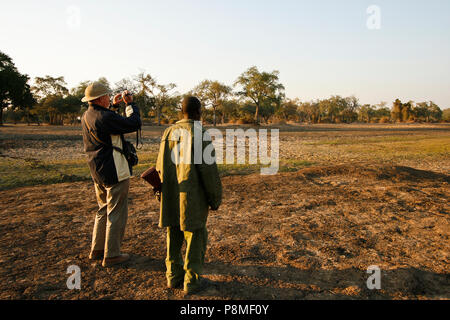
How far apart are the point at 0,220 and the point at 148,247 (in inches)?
116

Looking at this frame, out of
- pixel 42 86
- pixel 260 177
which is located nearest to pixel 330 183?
pixel 260 177

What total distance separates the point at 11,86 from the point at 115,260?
4391 centimetres

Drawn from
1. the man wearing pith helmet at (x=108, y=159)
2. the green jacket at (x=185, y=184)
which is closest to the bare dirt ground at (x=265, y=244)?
the man wearing pith helmet at (x=108, y=159)

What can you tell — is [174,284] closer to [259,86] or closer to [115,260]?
[115,260]

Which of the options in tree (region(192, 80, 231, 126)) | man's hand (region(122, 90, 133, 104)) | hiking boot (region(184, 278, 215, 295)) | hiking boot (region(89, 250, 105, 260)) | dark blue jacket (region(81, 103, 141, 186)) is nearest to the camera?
hiking boot (region(184, 278, 215, 295))

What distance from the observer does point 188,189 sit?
2820mm

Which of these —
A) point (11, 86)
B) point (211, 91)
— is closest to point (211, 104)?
point (211, 91)

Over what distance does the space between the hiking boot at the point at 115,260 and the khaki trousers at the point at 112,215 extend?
4 centimetres

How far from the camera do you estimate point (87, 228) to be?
468 cm

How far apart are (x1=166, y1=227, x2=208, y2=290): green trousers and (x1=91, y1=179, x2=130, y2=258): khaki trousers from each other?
772 mm

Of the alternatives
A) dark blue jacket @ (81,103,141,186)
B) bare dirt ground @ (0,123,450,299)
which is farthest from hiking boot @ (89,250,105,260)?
dark blue jacket @ (81,103,141,186)

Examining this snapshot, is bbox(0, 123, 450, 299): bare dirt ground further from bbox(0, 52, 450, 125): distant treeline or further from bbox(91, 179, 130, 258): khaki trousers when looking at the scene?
bbox(0, 52, 450, 125): distant treeline

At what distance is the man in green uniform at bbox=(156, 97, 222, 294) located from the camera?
279cm
